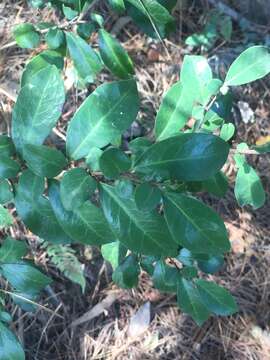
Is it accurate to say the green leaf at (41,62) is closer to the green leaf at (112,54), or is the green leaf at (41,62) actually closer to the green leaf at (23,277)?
the green leaf at (112,54)

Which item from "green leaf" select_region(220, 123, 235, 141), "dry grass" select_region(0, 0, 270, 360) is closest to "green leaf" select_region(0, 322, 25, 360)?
"green leaf" select_region(220, 123, 235, 141)

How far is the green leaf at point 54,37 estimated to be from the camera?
124 centimetres

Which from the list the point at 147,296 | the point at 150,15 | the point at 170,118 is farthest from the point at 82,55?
the point at 147,296

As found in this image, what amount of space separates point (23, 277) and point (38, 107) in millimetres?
374

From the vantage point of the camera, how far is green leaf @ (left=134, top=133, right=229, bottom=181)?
2.63 ft

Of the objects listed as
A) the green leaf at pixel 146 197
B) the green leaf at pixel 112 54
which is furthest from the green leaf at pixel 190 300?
the green leaf at pixel 112 54

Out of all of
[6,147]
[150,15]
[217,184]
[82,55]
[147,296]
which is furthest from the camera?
[147,296]

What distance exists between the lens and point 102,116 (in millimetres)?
866

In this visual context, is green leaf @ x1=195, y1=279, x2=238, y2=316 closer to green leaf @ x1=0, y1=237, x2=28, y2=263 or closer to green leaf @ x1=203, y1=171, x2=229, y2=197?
green leaf @ x1=203, y1=171, x2=229, y2=197

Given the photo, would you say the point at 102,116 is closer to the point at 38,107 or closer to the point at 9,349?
the point at 38,107

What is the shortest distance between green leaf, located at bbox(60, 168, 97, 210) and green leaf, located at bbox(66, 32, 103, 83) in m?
0.54

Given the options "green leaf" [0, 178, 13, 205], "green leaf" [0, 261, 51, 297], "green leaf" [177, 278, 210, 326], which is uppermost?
"green leaf" [0, 178, 13, 205]

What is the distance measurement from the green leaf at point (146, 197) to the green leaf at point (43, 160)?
148 millimetres

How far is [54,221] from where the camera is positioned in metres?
0.93
